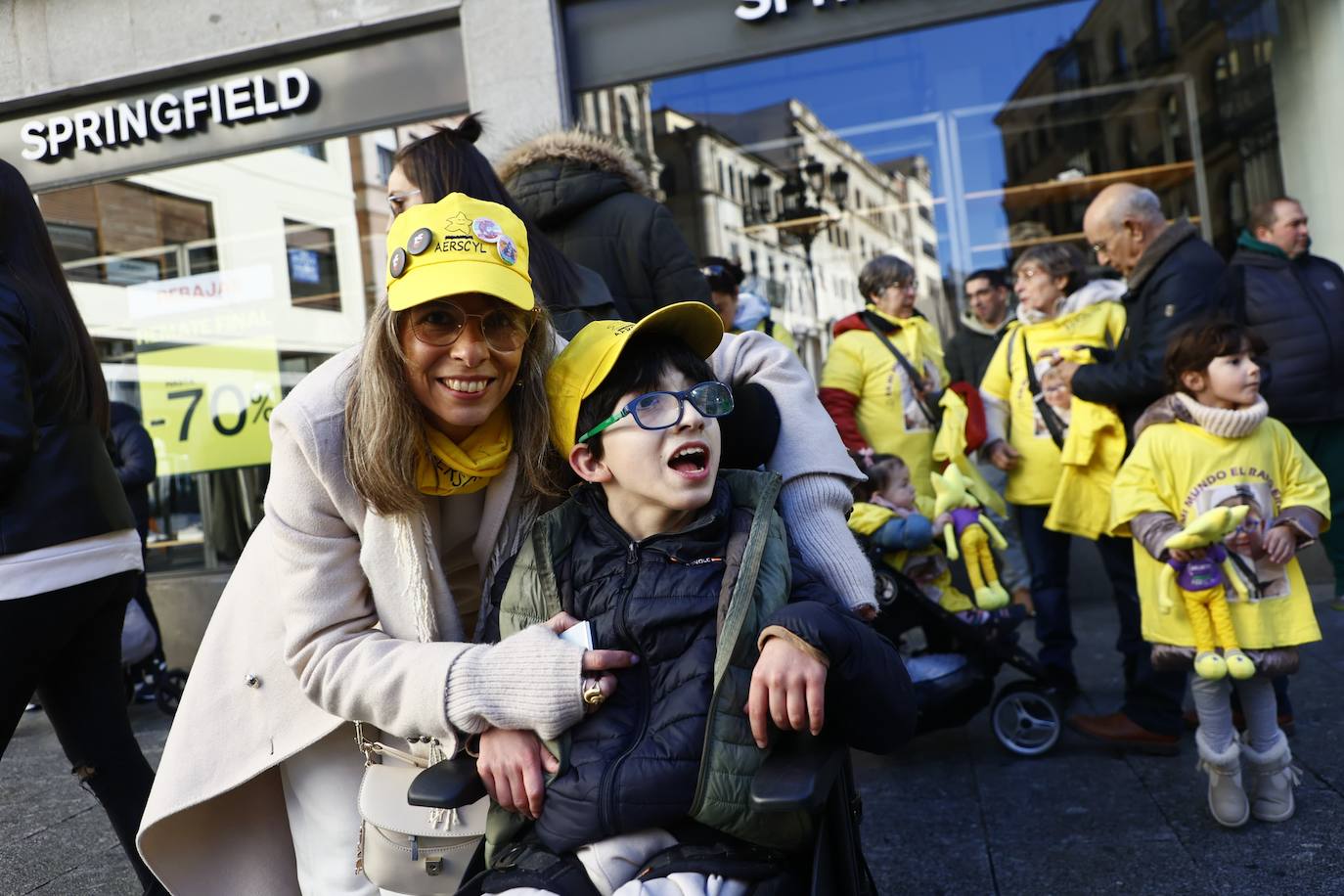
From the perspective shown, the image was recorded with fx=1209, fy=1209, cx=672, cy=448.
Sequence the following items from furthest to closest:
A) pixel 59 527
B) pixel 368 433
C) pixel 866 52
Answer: pixel 866 52, pixel 59 527, pixel 368 433

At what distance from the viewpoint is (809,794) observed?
1.74m

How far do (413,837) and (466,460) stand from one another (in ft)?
2.38

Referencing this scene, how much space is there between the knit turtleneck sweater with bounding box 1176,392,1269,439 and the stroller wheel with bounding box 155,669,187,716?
199 inches

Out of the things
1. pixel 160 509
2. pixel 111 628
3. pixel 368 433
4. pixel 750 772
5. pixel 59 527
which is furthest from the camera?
pixel 160 509

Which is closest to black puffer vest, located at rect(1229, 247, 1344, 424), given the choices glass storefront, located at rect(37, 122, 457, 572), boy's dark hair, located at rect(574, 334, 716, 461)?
boy's dark hair, located at rect(574, 334, 716, 461)

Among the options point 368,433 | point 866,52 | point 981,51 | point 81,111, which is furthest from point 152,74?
point 368,433

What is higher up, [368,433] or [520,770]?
[368,433]

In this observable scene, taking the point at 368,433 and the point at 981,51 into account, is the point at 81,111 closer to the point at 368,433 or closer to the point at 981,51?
the point at 981,51

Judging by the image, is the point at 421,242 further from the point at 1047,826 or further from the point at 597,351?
the point at 1047,826

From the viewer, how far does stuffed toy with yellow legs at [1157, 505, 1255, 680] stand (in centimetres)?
357

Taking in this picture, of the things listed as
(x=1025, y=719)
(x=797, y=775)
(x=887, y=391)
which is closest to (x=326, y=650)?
(x=797, y=775)

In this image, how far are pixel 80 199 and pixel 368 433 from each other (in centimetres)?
749

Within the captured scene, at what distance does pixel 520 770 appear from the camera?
202 centimetres

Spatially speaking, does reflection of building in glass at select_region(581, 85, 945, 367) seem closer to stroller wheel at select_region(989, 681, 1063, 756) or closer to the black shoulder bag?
the black shoulder bag
